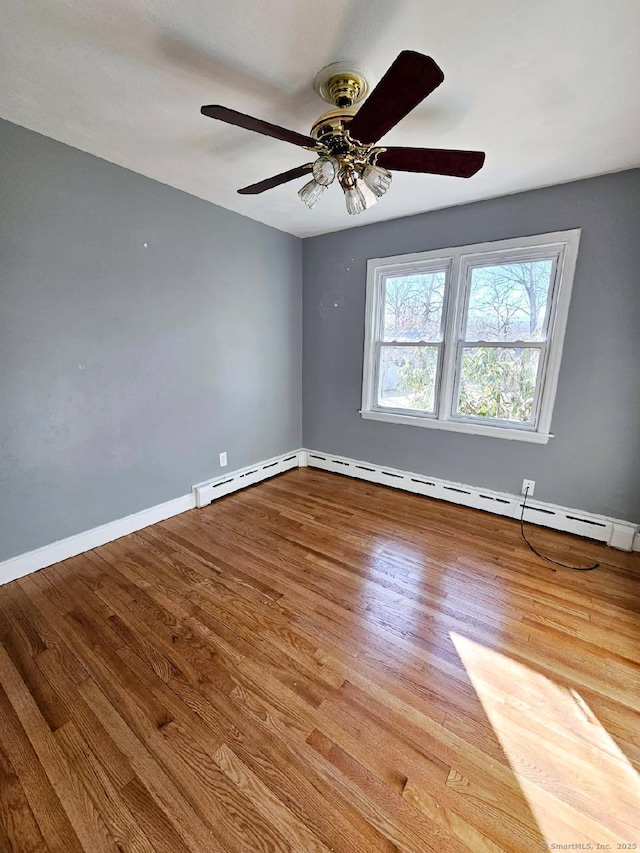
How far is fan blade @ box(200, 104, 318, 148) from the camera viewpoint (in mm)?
1227

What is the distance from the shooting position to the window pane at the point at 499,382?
273cm

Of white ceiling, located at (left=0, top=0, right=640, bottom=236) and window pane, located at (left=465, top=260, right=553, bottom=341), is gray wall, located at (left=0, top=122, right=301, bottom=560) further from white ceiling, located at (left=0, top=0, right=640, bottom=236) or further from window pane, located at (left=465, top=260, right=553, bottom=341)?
window pane, located at (left=465, top=260, right=553, bottom=341)

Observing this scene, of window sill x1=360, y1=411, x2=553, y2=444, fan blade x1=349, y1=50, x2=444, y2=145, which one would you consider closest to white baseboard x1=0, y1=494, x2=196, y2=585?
window sill x1=360, y1=411, x2=553, y2=444

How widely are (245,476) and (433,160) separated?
2828 millimetres

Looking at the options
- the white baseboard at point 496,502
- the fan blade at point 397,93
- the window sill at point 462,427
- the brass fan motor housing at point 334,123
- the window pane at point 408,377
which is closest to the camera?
the fan blade at point 397,93

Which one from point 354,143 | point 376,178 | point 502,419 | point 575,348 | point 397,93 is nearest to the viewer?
point 397,93

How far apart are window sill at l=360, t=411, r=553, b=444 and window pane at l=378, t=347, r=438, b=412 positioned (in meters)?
0.13

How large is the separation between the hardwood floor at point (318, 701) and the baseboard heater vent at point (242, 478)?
702mm

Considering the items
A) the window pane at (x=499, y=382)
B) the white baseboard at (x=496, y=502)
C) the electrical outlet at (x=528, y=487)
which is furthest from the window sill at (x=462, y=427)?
the white baseboard at (x=496, y=502)

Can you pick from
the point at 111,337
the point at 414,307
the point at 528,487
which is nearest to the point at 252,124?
the point at 111,337

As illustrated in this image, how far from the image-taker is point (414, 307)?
3.19 metres

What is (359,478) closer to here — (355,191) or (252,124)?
(355,191)

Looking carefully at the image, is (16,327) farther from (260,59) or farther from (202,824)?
(202,824)

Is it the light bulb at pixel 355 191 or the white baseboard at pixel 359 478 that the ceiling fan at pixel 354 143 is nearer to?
the light bulb at pixel 355 191
